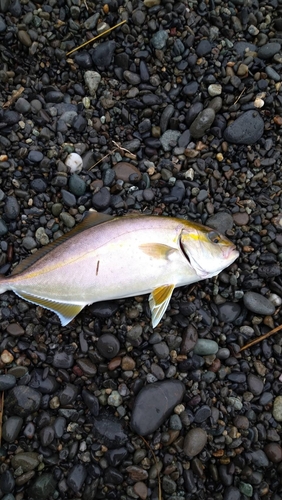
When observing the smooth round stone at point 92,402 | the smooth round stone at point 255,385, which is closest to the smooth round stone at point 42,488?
the smooth round stone at point 92,402

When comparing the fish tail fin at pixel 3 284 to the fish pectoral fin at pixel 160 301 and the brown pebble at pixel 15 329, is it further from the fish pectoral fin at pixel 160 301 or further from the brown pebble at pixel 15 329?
the fish pectoral fin at pixel 160 301

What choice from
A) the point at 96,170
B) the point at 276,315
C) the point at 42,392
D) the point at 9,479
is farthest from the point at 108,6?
the point at 9,479

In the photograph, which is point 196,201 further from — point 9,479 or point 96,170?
point 9,479

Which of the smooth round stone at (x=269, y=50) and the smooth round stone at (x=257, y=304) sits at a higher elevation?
the smooth round stone at (x=269, y=50)

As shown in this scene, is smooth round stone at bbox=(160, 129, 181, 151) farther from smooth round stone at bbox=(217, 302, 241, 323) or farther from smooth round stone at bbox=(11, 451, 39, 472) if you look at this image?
smooth round stone at bbox=(11, 451, 39, 472)

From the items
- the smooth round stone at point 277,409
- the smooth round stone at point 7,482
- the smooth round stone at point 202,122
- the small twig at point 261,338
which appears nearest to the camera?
the smooth round stone at point 7,482

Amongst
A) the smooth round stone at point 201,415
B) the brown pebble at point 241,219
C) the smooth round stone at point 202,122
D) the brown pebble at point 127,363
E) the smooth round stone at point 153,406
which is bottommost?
the smooth round stone at point 201,415

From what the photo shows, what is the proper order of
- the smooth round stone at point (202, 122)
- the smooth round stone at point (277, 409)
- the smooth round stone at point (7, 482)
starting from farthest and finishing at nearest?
the smooth round stone at point (202, 122)
the smooth round stone at point (277, 409)
the smooth round stone at point (7, 482)
